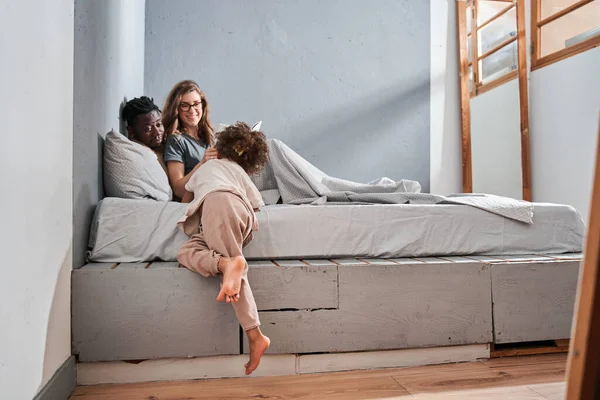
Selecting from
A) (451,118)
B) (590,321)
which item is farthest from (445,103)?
(590,321)

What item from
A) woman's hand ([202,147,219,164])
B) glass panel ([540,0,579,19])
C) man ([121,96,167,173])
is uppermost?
glass panel ([540,0,579,19])

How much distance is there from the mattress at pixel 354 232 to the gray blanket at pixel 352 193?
5 cm

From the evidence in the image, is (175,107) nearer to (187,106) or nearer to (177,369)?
(187,106)

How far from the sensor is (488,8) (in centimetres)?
353

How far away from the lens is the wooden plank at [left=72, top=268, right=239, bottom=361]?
1.48 metres

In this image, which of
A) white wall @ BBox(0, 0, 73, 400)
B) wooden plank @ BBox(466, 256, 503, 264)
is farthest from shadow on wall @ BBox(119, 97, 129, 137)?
wooden plank @ BBox(466, 256, 503, 264)

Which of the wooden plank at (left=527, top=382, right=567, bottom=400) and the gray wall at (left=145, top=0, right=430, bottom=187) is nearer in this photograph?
the wooden plank at (left=527, top=382, right=567, bottom=400)

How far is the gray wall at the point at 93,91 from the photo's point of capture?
4.95 feet

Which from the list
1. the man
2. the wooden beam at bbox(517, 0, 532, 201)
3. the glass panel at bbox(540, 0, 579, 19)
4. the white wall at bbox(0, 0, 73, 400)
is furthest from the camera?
the wooden beam at bbox(517, 0, 532, 201)

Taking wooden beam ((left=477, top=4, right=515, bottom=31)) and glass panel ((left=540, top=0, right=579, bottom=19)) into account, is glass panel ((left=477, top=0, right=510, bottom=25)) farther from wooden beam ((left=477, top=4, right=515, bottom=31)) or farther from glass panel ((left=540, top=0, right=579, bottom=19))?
glass panel ((left=540, top=0, right=579, bottom=19))

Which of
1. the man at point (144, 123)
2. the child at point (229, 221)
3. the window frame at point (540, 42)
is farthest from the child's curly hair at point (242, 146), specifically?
the window frame at point (540, 42)

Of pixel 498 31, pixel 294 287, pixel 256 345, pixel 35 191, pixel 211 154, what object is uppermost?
pixel 498 31

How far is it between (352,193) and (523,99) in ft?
6.79

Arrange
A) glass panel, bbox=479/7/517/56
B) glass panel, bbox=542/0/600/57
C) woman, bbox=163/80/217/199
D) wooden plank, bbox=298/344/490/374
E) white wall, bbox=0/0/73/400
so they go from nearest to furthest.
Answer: white wall, bbox=0/0/73/400 → wooden plank, bbox=298/344/490/374 → woman, bbox=163/80/217/199 → glass panel, bbox=542/0/600/57 → glass panel, bbox=479/7/517/56
